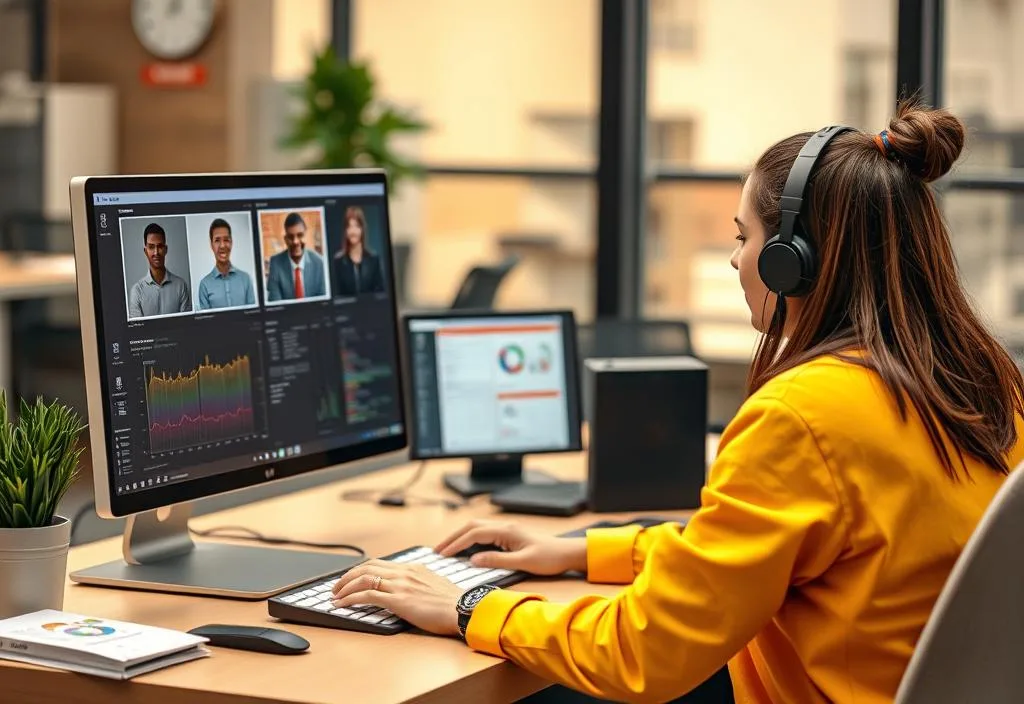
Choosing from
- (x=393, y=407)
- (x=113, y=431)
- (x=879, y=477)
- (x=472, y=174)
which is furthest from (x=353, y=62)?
(x=879, y=477)

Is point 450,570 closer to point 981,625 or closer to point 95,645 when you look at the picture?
point 95,645

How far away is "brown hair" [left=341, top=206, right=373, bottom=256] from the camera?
6.39 ft

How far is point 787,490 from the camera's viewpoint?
130cm

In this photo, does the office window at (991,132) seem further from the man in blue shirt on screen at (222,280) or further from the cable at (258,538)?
the man in blue shirt on screen at (222,280)

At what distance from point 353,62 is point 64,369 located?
5.64 feet

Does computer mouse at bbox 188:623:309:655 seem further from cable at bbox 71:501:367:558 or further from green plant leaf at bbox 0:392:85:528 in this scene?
cable at bbox 71:501:367:558

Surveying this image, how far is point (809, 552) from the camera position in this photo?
1.33 m

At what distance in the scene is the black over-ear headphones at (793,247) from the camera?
1415 mm

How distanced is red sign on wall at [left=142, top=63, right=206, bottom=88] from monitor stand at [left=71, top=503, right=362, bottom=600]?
4504 millimetres

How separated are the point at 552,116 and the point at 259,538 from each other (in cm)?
388

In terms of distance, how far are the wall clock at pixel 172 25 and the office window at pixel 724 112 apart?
205 centimetres

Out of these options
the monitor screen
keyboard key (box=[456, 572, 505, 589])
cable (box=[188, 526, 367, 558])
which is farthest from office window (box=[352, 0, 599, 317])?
keyboard key (box=[456, 572, 505, 589])

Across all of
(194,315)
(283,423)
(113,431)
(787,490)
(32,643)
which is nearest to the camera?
(787,490)

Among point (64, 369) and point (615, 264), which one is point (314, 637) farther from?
point (64, 369)
